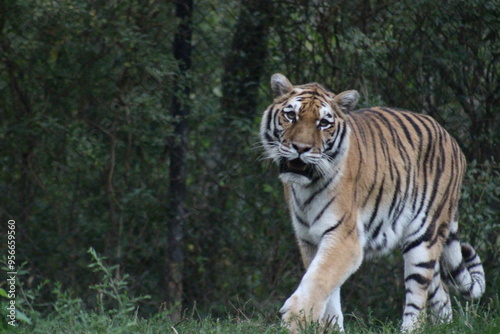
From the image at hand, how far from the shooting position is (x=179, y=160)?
23.4 ft

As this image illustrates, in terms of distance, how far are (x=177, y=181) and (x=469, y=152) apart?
2496 mm

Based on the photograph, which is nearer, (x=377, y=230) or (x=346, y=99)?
(x=346, y=99)

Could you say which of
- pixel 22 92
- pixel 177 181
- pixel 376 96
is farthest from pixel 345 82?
pixel 22 92

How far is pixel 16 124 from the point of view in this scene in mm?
7273

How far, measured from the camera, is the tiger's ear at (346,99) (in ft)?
16.7

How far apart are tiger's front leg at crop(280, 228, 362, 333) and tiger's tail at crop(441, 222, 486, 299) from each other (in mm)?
1119

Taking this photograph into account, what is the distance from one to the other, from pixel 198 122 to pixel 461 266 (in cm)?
264

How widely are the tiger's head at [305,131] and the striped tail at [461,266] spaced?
53.6 inches

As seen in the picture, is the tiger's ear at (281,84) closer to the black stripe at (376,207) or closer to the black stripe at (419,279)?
the black stripe at (376,207)

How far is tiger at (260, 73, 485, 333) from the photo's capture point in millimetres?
4773

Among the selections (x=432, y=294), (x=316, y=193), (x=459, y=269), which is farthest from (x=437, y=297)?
(x=316, y=193)

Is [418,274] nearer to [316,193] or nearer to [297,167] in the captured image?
[316,193]

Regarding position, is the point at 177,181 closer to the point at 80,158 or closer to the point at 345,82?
the point at 80,158

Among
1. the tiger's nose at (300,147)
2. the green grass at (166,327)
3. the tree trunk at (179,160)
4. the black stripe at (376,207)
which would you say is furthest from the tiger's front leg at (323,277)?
the tree trunk at (179,160)
